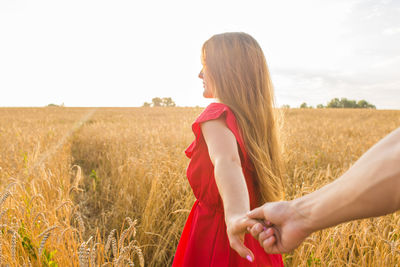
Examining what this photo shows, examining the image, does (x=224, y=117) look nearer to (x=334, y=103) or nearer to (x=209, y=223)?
(x=209, y=223)

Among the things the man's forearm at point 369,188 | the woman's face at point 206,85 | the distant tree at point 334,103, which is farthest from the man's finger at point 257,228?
the distant tree at point 334,103

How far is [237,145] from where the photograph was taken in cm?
121

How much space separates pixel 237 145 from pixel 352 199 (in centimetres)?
63

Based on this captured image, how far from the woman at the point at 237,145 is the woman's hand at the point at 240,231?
303 mm

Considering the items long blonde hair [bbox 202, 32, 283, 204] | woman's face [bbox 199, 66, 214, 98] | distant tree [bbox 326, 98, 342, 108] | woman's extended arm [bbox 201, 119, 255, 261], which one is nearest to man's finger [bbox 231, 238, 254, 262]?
woman's extended arm [bbox 201, 119, 255, 261]

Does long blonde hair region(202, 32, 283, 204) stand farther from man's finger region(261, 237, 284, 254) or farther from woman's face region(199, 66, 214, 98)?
man's finger region(261, 237, 284, 254)

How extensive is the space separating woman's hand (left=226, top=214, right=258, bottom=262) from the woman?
30 cm

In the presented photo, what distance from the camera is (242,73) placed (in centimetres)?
133

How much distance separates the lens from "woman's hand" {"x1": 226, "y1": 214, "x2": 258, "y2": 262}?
34.6 inches

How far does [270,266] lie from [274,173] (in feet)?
1.47

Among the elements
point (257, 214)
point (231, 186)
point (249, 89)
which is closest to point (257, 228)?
point (257, 214)

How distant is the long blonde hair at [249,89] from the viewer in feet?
4.22

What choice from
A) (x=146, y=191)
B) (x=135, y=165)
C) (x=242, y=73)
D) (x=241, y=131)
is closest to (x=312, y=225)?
(x=241, y=131)

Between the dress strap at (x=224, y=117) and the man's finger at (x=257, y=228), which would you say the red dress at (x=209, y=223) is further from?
the man's finger at (x=257, y=228)
